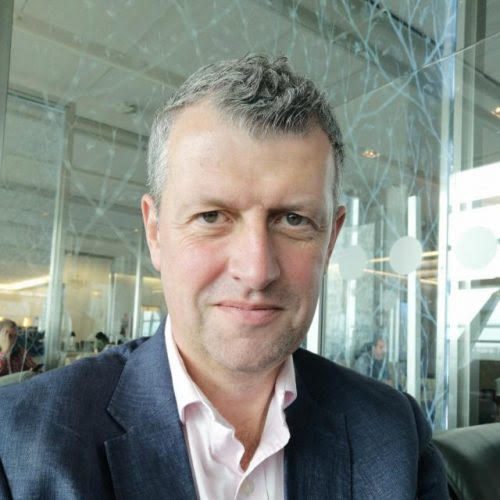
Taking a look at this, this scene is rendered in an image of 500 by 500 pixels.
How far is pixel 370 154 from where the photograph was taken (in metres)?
3.69

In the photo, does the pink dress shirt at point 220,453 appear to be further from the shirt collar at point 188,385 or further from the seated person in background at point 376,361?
the seated person in background at point 376,361

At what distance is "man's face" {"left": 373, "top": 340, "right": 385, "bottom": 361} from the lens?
3.47 m

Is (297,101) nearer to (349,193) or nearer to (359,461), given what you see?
(359,461)

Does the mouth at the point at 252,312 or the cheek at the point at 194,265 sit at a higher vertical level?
the cheek at the point at 194,265

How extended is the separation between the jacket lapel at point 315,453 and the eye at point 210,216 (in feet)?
1.30

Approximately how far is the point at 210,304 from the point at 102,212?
6.18 feet

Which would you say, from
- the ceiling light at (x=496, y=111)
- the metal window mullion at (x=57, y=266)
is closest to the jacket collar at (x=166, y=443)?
the metal window mullion at (x=57, y=266)

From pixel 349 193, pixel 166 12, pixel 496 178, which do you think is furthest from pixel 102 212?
pixel 496 178

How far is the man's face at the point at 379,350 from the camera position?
347cm

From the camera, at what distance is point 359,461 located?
1009 millimetres

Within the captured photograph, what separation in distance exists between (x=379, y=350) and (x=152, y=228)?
8.93ft

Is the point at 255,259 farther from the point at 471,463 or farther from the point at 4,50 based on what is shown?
the point at 4,50

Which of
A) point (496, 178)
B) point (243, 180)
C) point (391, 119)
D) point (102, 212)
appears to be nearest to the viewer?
point (243, 180)

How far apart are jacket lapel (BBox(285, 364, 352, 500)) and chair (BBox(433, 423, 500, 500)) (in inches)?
16.6
